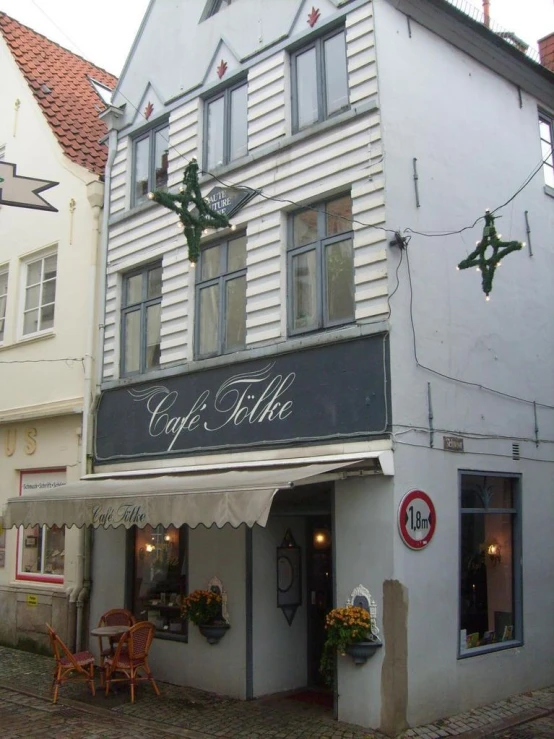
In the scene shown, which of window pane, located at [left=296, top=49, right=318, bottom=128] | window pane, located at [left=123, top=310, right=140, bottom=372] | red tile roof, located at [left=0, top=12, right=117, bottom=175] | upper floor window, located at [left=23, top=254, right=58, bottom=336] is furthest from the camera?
red tile roof, located at [left=0, top=12, right=117, bottom=175]

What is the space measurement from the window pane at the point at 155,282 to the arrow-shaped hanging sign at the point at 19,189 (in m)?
2.56

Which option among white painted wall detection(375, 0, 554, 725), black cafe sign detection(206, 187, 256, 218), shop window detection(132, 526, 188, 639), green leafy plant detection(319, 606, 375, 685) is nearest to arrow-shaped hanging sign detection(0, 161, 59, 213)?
black cafe sign detection(206, 187, 256, 218)

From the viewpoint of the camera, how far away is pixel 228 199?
1152 centimetres

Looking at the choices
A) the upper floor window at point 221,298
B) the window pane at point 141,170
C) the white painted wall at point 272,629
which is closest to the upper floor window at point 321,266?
the upper floor window at point 221,298

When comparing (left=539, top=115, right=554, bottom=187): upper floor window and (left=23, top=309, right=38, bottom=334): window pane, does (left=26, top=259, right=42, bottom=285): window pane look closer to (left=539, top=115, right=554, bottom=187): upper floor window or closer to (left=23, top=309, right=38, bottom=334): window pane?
(left=23, top=309, right=38, bottom=334): window pane

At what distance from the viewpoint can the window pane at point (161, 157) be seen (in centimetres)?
Answer: 1309

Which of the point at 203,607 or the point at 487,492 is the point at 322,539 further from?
the point at 487,492

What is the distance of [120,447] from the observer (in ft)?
41.6

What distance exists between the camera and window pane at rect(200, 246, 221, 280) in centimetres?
1189

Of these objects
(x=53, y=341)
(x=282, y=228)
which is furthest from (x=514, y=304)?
(x=53, y=341)

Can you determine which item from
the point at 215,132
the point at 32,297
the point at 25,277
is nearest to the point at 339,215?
the point at 215,132

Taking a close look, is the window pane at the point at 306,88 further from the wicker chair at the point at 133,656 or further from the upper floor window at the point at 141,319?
the wicker chair at the point at 133,656

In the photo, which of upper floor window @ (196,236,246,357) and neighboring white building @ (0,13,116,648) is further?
neighboring white building @ (0,13,116,648)

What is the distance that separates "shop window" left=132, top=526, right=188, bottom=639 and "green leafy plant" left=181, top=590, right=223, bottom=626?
Result: 63cm
